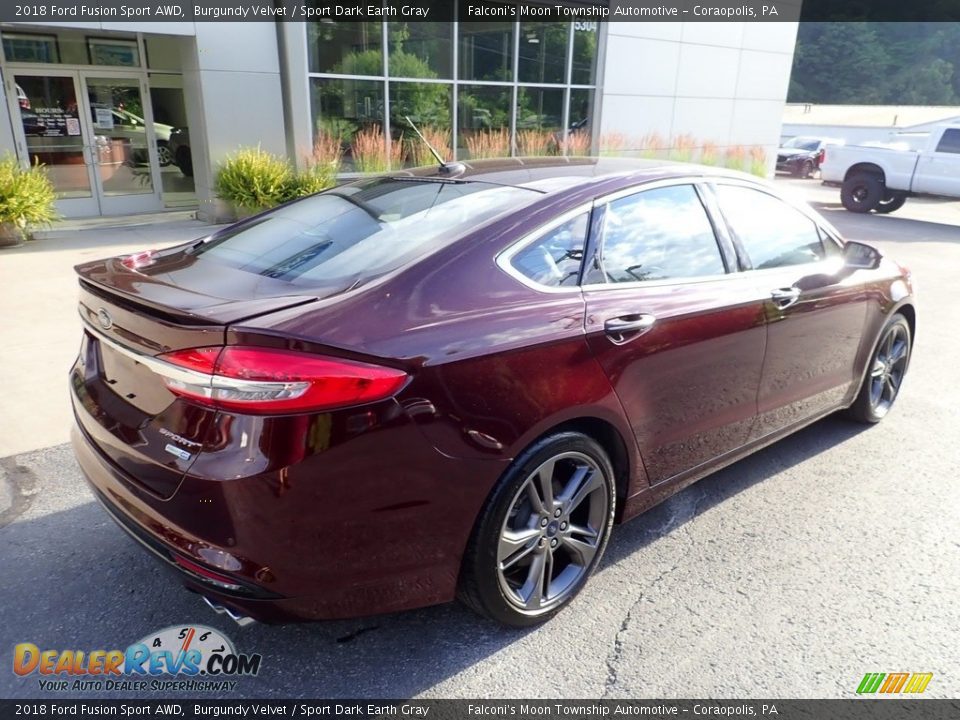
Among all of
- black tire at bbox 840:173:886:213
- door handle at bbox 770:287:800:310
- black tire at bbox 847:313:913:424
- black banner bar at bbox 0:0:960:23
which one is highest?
black banner bar at bbox 0:0:960:23

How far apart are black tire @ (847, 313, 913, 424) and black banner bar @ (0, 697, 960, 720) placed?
2367mm

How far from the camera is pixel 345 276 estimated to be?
2.46 meters

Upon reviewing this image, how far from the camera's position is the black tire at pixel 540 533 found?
2475 mm

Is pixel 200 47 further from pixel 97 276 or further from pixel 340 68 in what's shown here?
pixel 97 276

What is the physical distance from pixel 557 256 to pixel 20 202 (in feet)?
28.8

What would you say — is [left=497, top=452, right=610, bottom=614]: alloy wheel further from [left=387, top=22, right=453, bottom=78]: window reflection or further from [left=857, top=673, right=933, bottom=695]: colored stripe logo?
[left=387, top=22, right=453, bottom=78]: window reflection

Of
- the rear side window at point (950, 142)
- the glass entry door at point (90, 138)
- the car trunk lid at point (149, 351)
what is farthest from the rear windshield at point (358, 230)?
the rear side window at point (950, 142)

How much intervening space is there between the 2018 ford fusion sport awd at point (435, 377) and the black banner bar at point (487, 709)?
33 centimetres

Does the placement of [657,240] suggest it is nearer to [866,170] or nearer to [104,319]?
[104,319]

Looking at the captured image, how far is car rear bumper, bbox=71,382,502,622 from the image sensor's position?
6.81ft

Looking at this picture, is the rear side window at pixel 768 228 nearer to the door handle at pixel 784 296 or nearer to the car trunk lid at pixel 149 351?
the door handle at pixel 784 296

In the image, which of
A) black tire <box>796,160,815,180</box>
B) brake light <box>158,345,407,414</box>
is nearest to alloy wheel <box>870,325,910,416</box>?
brake light <box>158,345,407,414</box>

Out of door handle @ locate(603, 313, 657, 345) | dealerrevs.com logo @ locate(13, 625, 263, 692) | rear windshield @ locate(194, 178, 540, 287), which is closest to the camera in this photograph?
dealerrevs.com logo @ locate(13, 625, 263, 692)

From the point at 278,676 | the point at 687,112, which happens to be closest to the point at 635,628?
the point at 278,676
